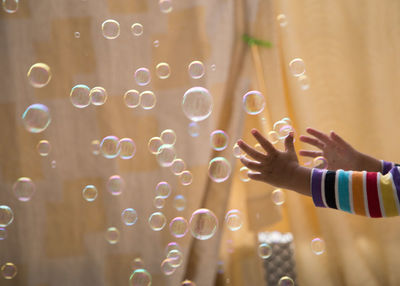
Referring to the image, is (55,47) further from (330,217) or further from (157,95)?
(330,217)

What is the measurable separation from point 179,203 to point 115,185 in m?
0.26

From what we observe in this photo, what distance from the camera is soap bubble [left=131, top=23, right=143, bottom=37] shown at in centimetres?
167

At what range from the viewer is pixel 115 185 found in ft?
5.37

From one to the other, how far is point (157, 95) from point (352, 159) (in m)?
0.85

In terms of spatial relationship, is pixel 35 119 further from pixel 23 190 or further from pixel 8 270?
pixel 8 270

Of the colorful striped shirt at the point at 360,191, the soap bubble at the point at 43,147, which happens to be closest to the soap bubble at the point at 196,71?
the soap bubble at the point at 43,147

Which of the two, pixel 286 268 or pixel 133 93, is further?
pixel 286 268

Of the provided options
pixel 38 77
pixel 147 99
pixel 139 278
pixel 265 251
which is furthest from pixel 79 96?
pixel 265 251

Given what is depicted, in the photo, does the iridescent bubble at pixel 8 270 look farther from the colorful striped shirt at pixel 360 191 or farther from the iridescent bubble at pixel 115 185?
the colorful striped shirt at pixel 360 191

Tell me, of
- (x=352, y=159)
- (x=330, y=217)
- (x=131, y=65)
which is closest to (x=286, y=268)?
(x=330, y=217)

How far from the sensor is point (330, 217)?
68.9 inches

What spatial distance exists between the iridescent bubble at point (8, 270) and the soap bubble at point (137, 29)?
96 centimetres

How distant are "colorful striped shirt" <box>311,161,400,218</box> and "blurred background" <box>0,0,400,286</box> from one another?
0.74m

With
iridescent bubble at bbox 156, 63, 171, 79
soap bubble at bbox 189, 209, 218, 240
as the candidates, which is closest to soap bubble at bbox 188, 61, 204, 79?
iridescent bubble at bbox 156, 63, 171, 79
